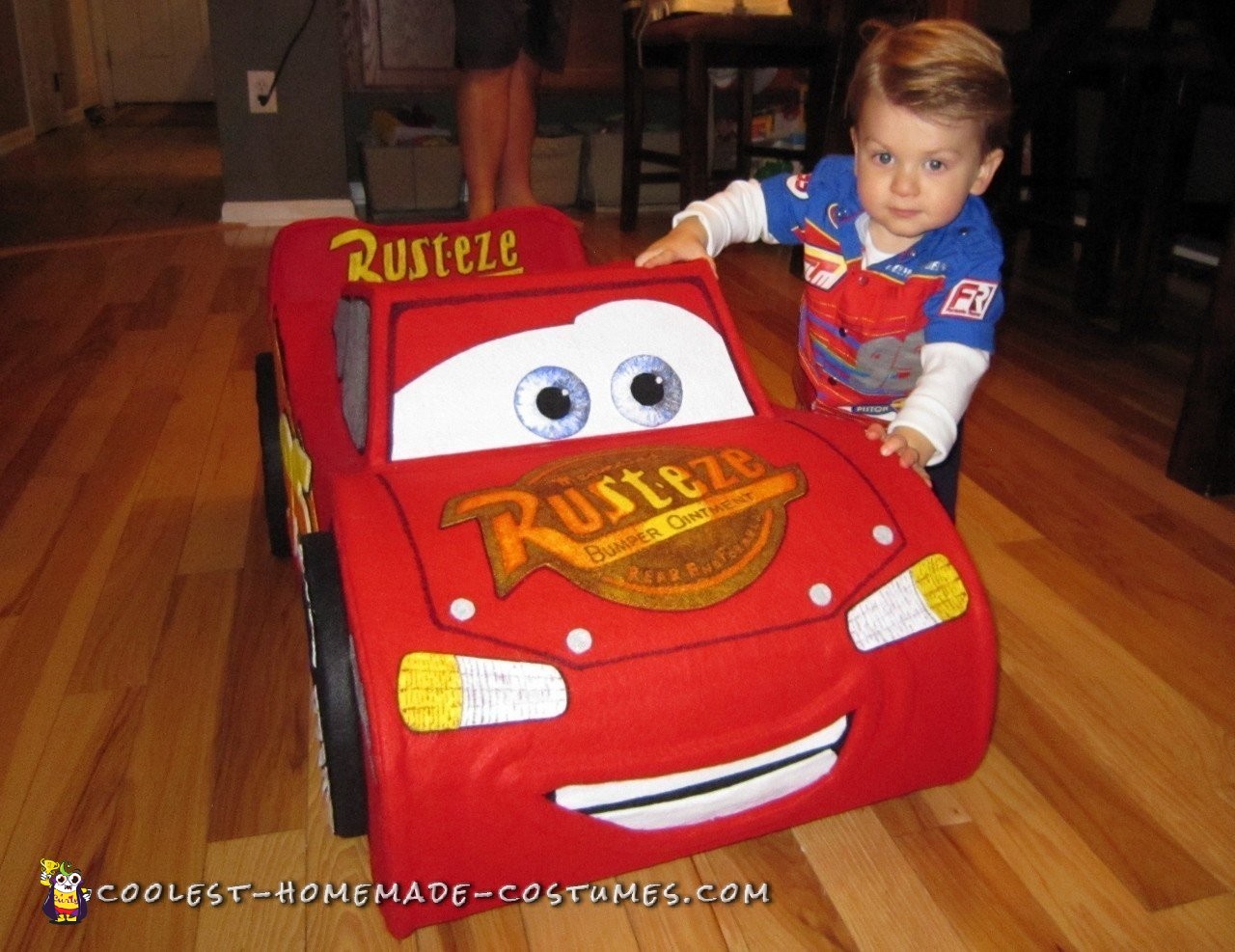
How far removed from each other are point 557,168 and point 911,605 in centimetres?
255

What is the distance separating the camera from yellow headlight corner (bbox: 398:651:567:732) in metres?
0.59

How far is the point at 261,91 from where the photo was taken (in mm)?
2725

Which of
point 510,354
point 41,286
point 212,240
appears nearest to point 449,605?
point 510,354

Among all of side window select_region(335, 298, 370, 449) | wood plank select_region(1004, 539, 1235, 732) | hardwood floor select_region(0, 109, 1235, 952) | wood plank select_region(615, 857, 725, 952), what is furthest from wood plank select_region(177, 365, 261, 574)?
wood plank select_region(1004, 539, 1235, 732)

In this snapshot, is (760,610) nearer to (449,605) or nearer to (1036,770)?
(449,605)

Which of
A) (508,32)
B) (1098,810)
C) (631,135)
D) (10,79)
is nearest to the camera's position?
(1098,810)

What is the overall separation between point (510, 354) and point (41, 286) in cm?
182

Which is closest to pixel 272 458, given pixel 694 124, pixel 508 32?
pixel 508 32

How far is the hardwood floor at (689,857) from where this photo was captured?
70 centimetres

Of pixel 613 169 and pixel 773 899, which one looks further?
pixel 613 169

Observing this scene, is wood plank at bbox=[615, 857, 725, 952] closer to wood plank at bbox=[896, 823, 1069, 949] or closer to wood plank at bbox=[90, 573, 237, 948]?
wood plank at bbox=[896, 823, 1069, 949]

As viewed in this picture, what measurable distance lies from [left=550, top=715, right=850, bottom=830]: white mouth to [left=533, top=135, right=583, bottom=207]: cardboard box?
2486mm

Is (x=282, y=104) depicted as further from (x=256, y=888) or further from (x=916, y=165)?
(x=256, y=888)

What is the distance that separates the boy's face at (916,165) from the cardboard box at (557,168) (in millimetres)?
2185
